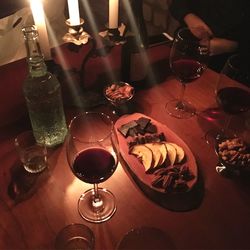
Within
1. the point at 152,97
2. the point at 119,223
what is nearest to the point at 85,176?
the point at 119,223

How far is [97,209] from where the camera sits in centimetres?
79

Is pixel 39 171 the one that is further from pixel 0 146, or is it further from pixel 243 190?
pixel 243 190

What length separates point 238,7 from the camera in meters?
1.82

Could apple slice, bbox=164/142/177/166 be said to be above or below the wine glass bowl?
below

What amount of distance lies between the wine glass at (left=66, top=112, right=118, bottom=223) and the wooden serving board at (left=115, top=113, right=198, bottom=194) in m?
0.09

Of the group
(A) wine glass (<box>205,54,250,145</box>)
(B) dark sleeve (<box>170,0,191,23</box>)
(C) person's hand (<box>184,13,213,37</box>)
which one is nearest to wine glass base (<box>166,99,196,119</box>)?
(A) wine glass (<box>205,54,250,145</box>)

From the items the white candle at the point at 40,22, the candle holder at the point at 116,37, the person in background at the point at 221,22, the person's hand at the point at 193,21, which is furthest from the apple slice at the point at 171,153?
the person's hand at the point at 193,21

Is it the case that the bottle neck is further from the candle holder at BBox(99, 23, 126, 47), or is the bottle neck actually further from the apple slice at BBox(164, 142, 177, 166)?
the apple slice at BBox(164, 142, 177, 166)

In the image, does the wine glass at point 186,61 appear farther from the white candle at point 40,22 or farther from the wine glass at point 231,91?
the white candle at point 40,22

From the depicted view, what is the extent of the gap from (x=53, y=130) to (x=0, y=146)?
17 centimetres

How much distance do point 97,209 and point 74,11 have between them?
0.57 meters

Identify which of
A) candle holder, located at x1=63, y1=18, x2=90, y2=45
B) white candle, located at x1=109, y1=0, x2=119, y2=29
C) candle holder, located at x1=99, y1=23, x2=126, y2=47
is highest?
white candle, located at x1=109, y1=0, x2=119, y2=29

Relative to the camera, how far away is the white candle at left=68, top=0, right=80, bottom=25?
0.90 meters

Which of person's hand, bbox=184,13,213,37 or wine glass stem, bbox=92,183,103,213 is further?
person's hand, bbox=184,13,213,37
